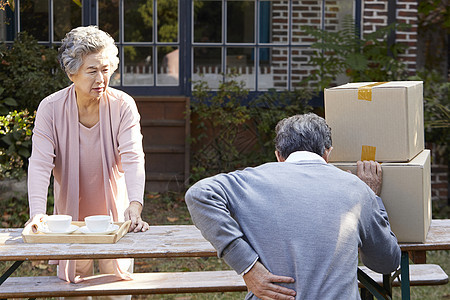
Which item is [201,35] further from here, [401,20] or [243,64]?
[401,20]

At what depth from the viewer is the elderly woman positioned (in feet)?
10.4

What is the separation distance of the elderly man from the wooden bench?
111cm

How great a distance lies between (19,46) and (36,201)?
14.3 ft

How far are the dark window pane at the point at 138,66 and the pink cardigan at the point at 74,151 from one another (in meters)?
4.46

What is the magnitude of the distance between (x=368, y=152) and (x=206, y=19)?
206 inches

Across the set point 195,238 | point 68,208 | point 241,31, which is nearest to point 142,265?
point 68,208

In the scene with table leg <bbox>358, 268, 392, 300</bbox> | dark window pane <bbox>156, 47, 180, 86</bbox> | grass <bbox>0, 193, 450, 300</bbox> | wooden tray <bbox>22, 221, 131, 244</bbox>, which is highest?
dark window pane <bbox>156, 47, 180, 86</bbox>

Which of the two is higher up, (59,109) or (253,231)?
(59,109)

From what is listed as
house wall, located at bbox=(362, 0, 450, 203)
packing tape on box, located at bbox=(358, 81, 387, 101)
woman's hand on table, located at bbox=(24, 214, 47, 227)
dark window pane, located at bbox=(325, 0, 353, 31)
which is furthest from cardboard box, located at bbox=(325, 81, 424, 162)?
dark window pane, located at bbox=(325, 0, 353, 31)

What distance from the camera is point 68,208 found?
3.44 m

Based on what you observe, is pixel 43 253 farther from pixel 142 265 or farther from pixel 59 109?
pixel 142 265

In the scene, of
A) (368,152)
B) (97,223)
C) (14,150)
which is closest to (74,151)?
(97,223)

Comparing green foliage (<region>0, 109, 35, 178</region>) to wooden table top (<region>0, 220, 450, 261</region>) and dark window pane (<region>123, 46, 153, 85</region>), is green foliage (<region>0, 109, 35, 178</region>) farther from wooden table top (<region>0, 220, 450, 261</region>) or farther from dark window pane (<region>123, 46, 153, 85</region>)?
wooden table top (<region>0, 220, 450, 261</region>)

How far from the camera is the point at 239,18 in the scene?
7824mm
